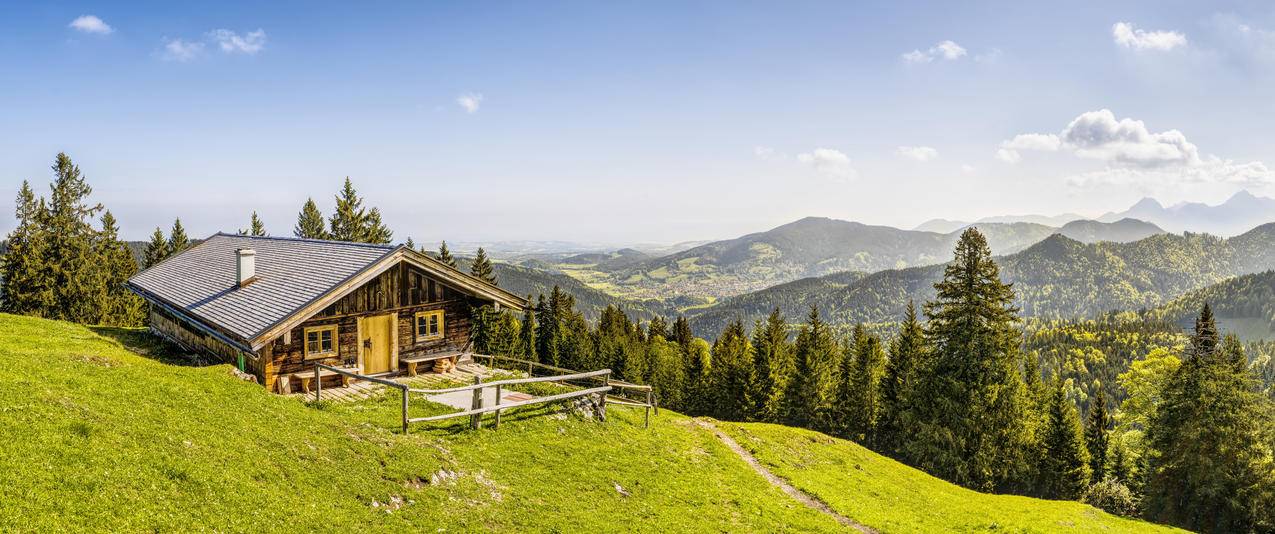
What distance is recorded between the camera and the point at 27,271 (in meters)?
56.0

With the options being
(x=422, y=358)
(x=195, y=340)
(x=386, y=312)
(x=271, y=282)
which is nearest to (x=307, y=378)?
(x=386, y=312)

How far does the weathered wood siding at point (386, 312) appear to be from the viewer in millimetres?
25328

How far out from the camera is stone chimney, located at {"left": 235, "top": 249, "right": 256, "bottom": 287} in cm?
2970

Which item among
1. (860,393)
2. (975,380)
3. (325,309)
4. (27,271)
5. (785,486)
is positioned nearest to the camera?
(785,486)

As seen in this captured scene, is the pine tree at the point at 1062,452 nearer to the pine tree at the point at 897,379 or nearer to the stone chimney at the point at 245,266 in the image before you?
the pine tree at the point at 897,379

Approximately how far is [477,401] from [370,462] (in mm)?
5609

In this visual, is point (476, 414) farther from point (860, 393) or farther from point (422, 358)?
point (860, 393)

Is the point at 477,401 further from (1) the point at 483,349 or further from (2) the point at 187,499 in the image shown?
(1) the point at 483,349

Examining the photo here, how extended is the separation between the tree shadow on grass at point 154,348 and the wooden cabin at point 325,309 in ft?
1.77

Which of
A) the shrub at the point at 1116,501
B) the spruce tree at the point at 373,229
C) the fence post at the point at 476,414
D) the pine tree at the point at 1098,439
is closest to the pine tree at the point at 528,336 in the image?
the spruce tree at the point at 373,229

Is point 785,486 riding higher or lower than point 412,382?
lower

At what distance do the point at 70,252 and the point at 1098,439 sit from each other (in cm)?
11417

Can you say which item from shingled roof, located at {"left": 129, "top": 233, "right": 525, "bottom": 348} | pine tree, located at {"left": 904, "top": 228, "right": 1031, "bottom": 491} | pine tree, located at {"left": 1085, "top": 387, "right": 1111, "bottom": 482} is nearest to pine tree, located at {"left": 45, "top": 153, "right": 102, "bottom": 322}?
shingled roof, located at {"left": 129, "top": 233, "right": 525, "bottom": 348}

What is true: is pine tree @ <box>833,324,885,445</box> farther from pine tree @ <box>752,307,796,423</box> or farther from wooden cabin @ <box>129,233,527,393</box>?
wooden cabin @ <box>129,233,527,393</box>
